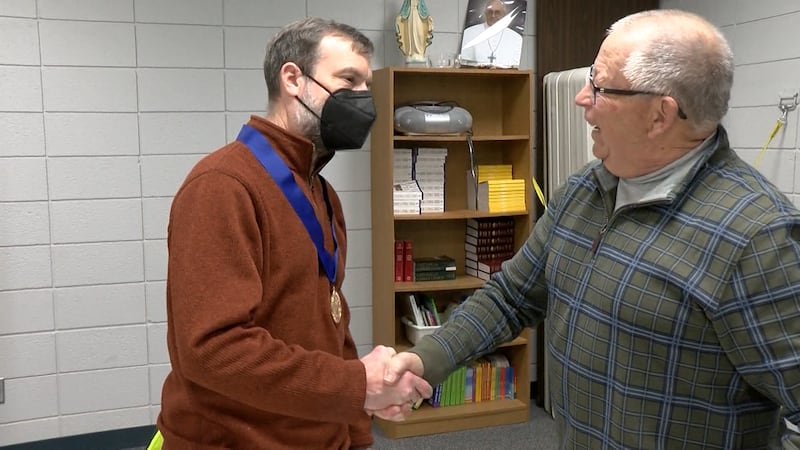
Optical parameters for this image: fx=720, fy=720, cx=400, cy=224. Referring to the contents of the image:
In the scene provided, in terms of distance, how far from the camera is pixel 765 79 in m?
3.57

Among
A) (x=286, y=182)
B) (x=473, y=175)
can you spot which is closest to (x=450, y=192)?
(x=473, y=175)

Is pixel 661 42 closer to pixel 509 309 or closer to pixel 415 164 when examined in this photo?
pixel 509 309

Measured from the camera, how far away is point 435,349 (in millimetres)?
1931

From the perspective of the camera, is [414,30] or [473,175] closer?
[414,30]

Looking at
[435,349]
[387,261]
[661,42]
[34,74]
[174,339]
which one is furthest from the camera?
[387,261]

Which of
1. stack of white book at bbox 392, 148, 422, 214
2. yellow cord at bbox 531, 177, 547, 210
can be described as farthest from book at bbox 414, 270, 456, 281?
yellow cord at bbox 531, 177, 547, 210

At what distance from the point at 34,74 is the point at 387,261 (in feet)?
6.15

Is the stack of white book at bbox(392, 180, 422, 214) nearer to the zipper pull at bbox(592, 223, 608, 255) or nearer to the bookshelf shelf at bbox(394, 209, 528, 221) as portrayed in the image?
the bookshelf shelf at bbox(394, 209, 528, 221)

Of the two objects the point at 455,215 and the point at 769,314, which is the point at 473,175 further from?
the point at 769,314

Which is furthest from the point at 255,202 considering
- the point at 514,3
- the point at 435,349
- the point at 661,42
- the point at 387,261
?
the point at 514,3

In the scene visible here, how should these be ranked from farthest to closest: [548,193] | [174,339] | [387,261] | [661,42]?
[548,193], [387,261], [174,339], [661,42]

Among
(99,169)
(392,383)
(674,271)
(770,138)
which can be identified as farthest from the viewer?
(770,138)

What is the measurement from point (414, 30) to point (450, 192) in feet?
3.07

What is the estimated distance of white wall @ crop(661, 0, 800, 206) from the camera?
11.3ft
